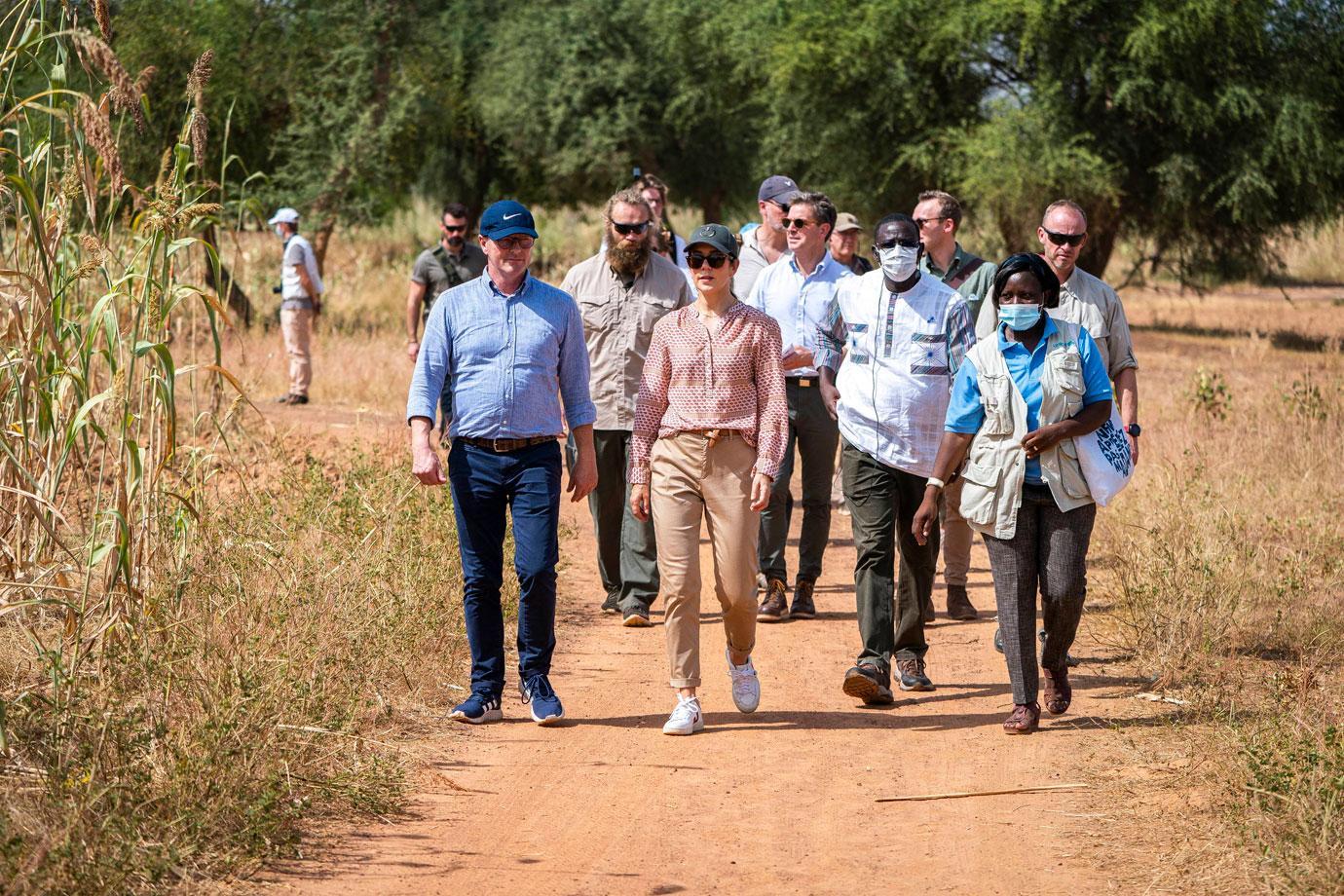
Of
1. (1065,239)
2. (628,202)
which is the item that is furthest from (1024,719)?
(628,202)

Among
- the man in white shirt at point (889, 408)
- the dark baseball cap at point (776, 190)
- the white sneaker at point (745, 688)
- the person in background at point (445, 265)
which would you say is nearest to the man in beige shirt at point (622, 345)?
the dark baseball cap at point (776, 190)

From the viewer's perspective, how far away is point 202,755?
4.92 meters

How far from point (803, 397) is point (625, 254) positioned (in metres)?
1.30

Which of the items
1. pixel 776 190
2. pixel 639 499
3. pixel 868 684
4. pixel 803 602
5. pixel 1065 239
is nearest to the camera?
pixel 639 499

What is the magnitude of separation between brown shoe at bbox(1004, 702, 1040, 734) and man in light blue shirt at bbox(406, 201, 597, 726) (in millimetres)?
1885

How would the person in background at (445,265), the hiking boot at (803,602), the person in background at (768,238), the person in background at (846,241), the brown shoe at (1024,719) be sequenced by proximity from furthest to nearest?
1. the person in background at (445,265)
2. the person in background at (846,241)
3. the person in background at (768,238)
4. the hiking boot at (803,602)
5. the brown shoe at (1024,719)

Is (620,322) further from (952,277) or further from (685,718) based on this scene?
(685,718)

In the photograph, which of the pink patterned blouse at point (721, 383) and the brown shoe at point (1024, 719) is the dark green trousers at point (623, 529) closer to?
the pink patterned blouse at point (721, 383)

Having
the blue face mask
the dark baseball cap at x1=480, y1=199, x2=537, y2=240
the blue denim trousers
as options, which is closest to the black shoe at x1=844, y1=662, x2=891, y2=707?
the blue denim trousers

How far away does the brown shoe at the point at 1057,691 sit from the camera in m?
6.63

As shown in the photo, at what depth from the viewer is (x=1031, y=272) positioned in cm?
626

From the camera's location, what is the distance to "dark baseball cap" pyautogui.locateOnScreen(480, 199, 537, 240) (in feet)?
20.7

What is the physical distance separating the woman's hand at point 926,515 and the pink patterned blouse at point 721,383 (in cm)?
69

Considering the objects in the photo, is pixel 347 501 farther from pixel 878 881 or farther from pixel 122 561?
pixel 878 881
